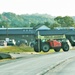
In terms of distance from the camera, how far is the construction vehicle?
161 feet

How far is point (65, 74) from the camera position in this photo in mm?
20453

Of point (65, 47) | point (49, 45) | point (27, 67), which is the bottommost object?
point (65, 47)

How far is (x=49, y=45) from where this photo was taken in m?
49.7

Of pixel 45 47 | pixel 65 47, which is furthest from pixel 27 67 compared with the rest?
pixel 65 47

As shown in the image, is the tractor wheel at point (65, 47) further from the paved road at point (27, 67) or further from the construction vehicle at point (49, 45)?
the paved road at point (27, 67)

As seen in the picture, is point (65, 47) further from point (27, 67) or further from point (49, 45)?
point (27, 67)

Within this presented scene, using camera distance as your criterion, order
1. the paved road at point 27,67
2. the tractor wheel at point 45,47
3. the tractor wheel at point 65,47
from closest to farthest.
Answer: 1. the paved road at point 27,67
2. the tractor wheel at point 45,47
3. the tractor wheel at point 65,47

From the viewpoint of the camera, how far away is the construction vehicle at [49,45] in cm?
4906

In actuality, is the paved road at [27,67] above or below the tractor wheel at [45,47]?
above

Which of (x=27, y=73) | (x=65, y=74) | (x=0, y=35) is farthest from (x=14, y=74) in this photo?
(x=0, y=35)

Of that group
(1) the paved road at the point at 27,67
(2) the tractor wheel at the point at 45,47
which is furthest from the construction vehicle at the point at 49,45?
(1) the paved road at the point at 27,67

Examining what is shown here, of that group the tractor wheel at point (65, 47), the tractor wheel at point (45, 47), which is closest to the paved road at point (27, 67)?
the tractor wheel at point (45, 47)

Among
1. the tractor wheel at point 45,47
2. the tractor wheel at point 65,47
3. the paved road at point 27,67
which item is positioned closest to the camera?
the paved road at point 27,67

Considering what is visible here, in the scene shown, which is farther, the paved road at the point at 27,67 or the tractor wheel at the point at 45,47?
the tractor wheel at the point at 45,47
